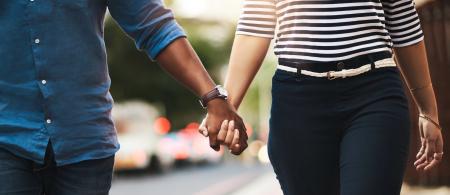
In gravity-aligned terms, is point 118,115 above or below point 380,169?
below

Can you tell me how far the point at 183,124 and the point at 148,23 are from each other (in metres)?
41.9

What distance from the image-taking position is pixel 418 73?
3.79 metres

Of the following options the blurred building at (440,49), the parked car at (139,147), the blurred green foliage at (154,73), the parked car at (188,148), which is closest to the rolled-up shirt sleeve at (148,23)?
the blurred building at (440,49)

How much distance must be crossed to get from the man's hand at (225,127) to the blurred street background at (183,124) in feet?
9.89

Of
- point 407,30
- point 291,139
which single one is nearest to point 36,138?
point 291,139

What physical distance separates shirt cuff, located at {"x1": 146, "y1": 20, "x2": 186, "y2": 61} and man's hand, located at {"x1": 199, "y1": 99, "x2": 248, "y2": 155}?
9.0 inches

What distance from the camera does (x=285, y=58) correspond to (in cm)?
356

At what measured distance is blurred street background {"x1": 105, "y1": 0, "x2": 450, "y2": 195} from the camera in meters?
6.89

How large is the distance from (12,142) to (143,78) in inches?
1429

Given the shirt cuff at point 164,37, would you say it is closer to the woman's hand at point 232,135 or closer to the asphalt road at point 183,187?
the woman's hand at point 232,135

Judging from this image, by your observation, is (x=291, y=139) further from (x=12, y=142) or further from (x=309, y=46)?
(x=12, y=142)

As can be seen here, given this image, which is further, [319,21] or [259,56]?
[259,56]

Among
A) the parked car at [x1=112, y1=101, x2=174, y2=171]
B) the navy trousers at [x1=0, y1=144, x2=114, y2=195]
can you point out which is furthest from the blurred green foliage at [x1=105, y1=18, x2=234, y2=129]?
the navy trousers at [x1=0, y1=144, x2=114, y2=195]

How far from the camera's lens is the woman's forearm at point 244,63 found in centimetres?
375
